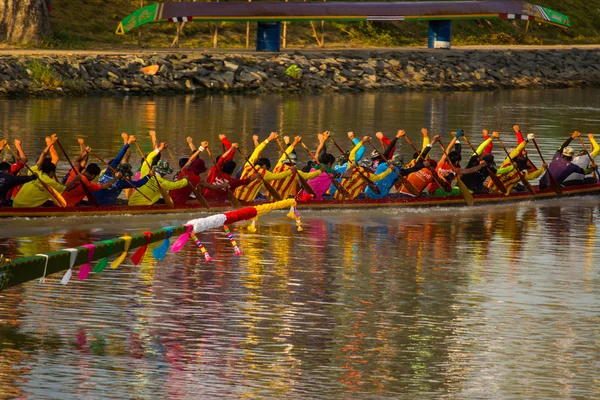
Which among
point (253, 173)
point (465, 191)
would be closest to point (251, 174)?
point (253, 173)

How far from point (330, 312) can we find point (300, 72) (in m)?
38.1

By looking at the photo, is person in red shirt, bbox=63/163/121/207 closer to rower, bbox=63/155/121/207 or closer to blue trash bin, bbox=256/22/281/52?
rower, bbox=63/155/121/207

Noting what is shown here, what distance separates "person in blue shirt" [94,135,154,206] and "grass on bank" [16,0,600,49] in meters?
30.1

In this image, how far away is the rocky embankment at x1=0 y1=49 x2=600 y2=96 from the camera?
4866 cm

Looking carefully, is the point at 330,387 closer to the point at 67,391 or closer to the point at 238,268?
the point at 67,391

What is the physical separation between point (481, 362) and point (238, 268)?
557 centimetres

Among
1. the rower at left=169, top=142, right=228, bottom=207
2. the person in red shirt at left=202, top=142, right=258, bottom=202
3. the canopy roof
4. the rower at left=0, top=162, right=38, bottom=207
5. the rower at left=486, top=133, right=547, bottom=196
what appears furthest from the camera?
the canopy roof

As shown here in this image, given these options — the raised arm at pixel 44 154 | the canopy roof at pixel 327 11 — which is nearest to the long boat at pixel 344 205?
the raised arm at pixel 44 154

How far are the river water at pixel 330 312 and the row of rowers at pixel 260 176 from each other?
0.52 metres

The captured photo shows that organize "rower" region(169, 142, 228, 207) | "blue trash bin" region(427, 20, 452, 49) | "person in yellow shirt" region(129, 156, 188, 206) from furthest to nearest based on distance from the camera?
"blue trash bin" region(427, 20, 452, 49), "rower" region(169, 142, 228, 207), "person in yellow shirt" region(129, 156, 188, 206)

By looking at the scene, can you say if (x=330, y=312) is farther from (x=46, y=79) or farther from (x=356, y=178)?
(x=46, y=79)

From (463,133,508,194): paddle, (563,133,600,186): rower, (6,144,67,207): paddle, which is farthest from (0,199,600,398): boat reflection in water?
(563,133,600,186): rower

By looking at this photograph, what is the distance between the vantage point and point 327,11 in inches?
2176

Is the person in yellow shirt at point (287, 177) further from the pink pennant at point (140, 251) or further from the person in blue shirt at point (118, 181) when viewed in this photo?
the pink pennant at point (140, 251)
